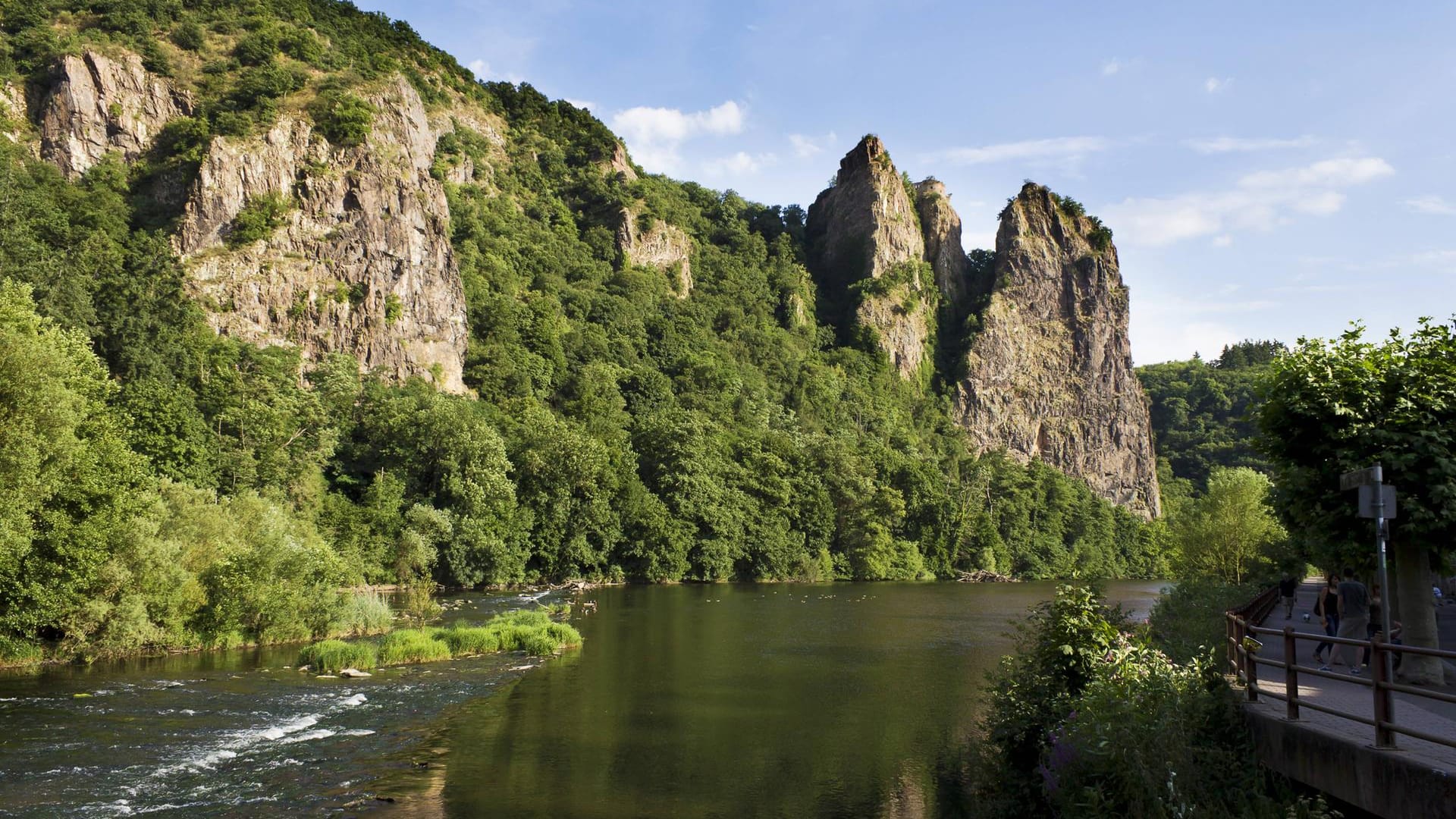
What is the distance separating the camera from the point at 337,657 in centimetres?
2988

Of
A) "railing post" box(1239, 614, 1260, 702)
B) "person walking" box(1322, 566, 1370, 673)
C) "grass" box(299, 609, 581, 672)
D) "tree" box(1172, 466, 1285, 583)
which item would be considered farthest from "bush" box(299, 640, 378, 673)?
"tree" box(1172, 466, 1285, 583)

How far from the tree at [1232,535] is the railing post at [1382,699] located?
178ft

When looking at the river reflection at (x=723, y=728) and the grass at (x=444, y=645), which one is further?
the grass at (x=444, y=645)

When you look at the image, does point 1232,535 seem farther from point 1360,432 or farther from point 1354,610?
point 1360,432

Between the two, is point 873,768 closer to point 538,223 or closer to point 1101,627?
point 1101,627

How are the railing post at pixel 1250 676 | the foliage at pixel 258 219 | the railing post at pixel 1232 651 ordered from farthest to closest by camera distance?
the foliage at pixel 258 219
the railing post at pixel 1232 651
the railing post at pixel 1250 676

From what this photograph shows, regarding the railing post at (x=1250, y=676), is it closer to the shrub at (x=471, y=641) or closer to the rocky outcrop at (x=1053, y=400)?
the shrub at (x=471, y=641)

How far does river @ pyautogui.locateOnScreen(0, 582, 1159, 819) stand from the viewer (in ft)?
54.3

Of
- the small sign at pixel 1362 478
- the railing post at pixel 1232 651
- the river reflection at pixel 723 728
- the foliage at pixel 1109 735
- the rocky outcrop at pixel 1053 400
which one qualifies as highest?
the rocky outcrop at pixel 1053 400

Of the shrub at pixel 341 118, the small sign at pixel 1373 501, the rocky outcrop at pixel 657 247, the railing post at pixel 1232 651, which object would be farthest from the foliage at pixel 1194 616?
the rocky outcrop at pixel 657 247

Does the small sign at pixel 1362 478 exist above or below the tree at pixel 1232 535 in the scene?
above

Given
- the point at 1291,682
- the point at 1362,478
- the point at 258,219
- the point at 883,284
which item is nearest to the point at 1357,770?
the point at 1291,682

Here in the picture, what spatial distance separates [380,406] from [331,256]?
2661 centimetres

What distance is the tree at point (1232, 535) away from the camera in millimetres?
60188
